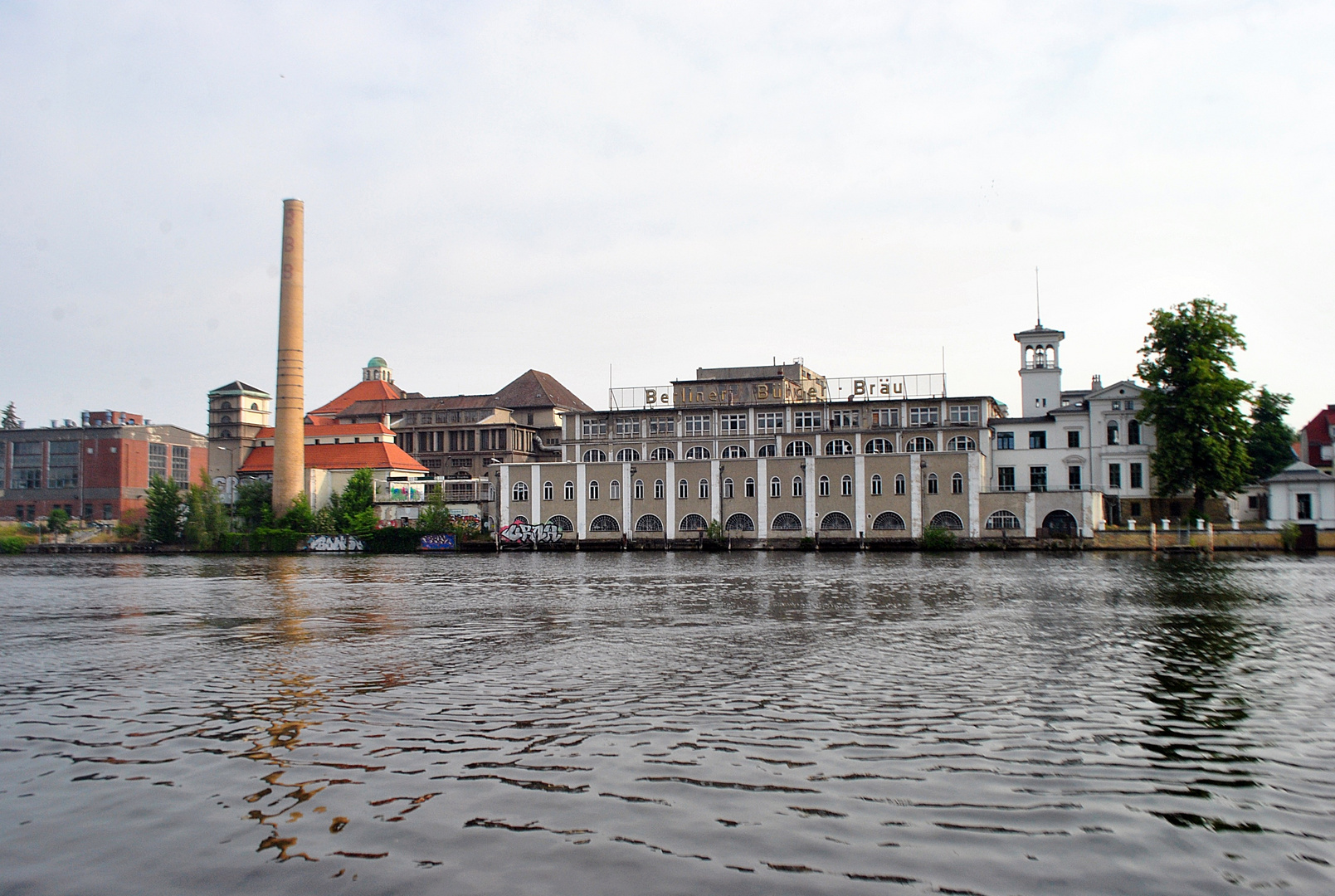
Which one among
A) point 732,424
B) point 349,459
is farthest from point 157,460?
point 732,424

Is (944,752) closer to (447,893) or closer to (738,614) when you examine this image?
(447,893)

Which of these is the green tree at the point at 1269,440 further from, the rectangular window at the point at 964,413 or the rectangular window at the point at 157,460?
the rectangular window at the point at 157,460

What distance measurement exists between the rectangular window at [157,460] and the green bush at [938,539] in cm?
10056

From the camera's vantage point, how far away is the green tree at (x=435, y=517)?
86188mm

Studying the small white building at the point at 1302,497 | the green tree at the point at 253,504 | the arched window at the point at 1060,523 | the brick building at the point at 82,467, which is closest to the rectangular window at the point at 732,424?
the arched window at the point at 1060,523

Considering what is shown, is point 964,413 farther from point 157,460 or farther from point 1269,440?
point 157,460

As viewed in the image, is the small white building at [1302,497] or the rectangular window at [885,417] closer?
the small white building at [1302,497]

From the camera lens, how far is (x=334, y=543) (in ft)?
288

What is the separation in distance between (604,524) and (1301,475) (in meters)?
53.0

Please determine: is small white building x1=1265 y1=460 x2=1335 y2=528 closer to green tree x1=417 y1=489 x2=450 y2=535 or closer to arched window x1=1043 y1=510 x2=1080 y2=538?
arched window x1=1043 y1=510 x2=1080 y2=538

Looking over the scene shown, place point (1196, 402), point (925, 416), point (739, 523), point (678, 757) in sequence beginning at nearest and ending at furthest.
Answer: point (678, 757) < point (1196, 402) < point (739, 523) < point (925, 416)

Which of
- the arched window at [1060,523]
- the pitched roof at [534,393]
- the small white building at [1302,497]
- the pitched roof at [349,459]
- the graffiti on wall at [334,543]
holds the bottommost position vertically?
the graffiti on wall at [334,543]

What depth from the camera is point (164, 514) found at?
311ft

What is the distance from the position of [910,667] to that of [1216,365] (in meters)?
60.7
